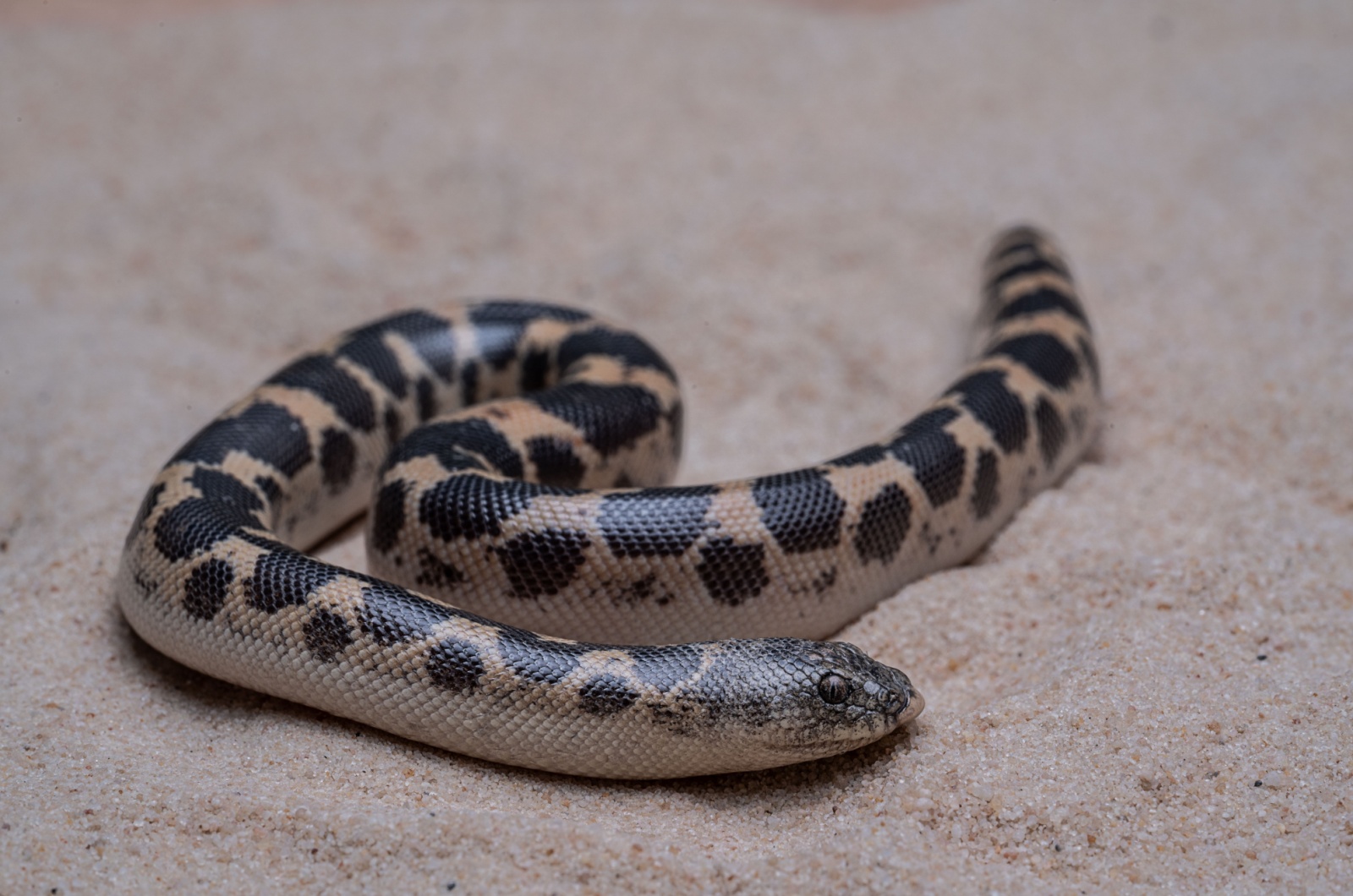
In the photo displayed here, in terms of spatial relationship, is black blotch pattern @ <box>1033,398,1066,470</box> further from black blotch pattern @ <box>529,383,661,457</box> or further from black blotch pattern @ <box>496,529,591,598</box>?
black blotch pattern @ <box>496,529,591,598</box>

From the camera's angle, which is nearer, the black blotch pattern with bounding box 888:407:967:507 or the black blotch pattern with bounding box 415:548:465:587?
the black blotch pattern with bounding box 415:548:465:587

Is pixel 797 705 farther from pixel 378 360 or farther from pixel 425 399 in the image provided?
pixel 378 360

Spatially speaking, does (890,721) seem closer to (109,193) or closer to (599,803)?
(599,803)

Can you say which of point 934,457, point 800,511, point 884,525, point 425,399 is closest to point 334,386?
point 425,399

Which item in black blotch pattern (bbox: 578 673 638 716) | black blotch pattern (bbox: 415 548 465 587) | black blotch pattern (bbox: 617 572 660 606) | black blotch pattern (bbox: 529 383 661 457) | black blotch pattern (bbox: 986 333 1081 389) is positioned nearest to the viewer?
black blotch pattern (bbox: 578 673 638 716)

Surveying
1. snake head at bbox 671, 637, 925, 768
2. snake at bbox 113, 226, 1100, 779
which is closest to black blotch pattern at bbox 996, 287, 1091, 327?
snake at bbox 113, 226, 1100, 779

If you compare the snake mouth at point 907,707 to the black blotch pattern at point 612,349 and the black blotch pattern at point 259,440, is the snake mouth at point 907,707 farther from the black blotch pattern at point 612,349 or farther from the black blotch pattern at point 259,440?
the black blotch pattern at point 259,440

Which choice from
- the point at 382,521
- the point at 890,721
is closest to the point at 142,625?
the point at 382,521
